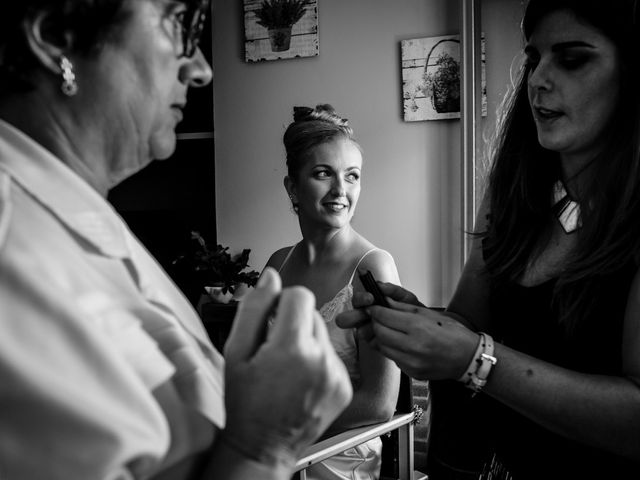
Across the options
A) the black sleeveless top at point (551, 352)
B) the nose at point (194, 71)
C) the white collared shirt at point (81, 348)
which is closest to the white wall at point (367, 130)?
the black sleeveless top at point (551, 352)

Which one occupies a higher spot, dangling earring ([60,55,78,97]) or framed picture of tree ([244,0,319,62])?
framed picture of tree ([244,0,319,62])

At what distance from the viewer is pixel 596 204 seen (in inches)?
53.0

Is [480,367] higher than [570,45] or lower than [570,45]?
lower

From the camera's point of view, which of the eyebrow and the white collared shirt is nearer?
the white collared shirt

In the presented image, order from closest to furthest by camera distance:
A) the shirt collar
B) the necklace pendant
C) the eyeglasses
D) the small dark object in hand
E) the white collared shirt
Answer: the white collared shirt
the shirt collar
the eyeglasses
the small dark object in hand
the necklace pendant

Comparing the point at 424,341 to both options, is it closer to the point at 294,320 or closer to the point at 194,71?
the point at 294,320

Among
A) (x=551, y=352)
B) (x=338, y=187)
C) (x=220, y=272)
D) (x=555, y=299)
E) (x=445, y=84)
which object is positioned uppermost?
(x=445, y=84)

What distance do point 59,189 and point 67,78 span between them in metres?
0.14

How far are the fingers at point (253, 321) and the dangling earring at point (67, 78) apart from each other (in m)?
0.33

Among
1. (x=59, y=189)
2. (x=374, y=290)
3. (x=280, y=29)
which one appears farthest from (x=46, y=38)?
(x=280, y=29)

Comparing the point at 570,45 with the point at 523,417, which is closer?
the point at 570,45

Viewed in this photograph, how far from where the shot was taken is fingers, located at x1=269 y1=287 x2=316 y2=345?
0.73m

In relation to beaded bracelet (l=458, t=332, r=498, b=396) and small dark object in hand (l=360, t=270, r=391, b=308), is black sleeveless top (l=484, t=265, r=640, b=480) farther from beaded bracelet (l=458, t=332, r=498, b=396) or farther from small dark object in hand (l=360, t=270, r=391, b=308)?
small dark object in hand (l=360, t=270, r=391, b=308)

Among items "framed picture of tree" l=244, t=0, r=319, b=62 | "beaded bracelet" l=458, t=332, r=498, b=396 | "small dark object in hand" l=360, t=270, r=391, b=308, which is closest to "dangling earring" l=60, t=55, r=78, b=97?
"small dark object in hand" l=360, t=270, r=391, b=308
